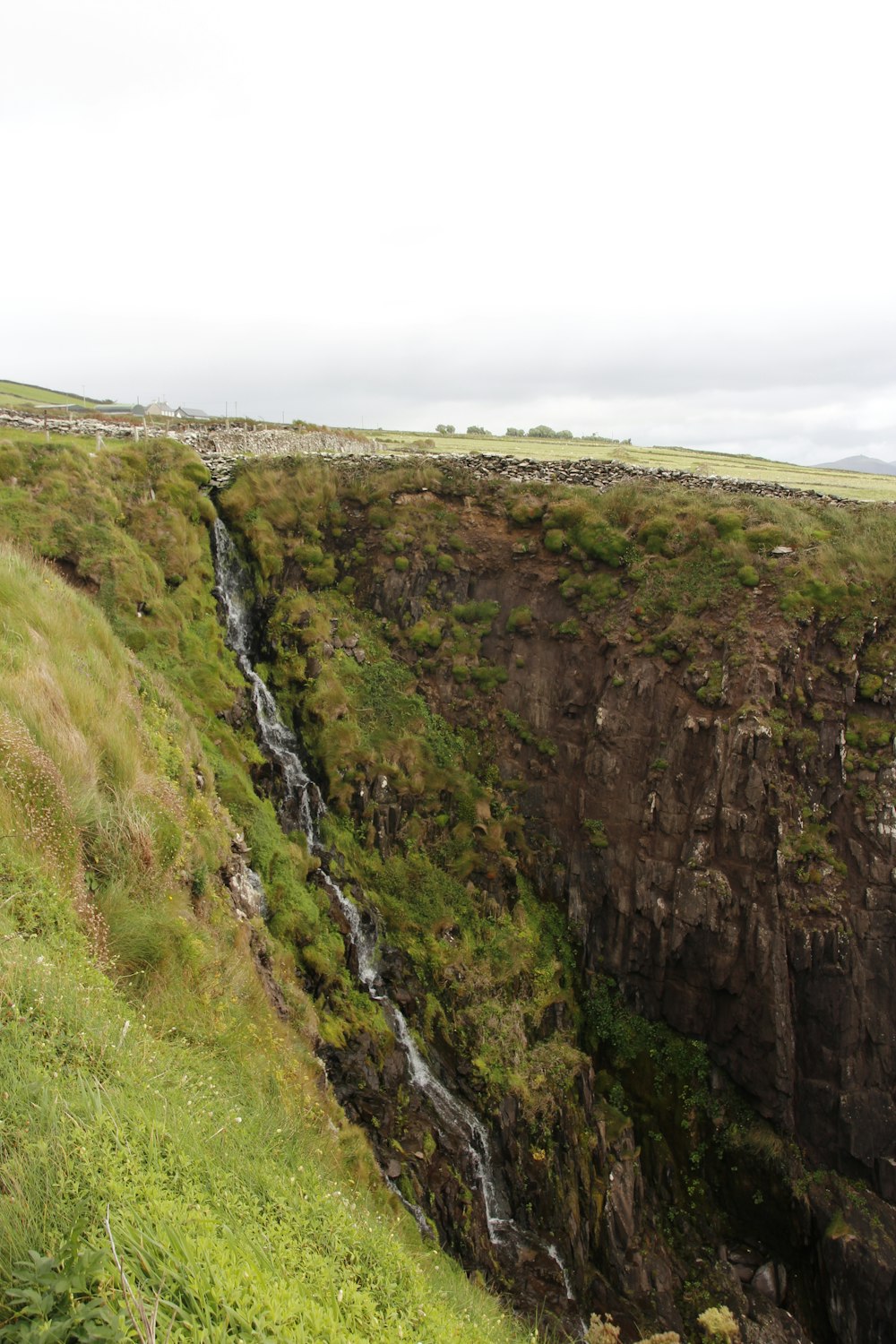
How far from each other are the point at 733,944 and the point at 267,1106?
12.3m

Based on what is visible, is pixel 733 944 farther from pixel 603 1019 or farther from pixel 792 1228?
pixel 792 1228

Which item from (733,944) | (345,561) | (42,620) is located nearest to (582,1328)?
(733,944)

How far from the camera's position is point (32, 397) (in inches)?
1323

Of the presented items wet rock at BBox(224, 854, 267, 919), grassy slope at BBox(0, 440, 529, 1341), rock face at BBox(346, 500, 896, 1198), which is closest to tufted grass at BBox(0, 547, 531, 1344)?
grassy slope at BBox(0, 440, 529, 1341)

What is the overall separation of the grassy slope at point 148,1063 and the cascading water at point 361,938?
3346 millimetres

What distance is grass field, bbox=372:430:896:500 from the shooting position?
2656cm

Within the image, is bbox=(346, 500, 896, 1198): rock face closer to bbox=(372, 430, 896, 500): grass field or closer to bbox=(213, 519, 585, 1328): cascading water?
bbox=(213, 519, 585, 1328): cascading water

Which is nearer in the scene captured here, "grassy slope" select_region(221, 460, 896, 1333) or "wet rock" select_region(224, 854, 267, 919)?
"wet rock" select_region(224, 854, 267, 919)

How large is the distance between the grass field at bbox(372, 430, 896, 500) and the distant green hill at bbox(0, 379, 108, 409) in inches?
592

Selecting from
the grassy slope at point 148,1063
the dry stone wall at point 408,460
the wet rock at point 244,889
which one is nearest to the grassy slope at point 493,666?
the dry stone wall at point 408,460

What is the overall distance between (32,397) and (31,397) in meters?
0.14

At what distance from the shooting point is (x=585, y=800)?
59.0ft

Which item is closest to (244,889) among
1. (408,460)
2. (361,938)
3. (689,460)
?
(361,938)

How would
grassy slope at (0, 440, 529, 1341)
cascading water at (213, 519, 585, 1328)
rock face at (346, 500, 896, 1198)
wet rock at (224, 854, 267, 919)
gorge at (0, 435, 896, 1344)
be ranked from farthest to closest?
rock face at (346, 500, 896, 1198)
gorge at (0, 435, 896, 1344)
cascading water at (213, 519, 585, 1328)
wet rock at (224, 854, 267, 919)
grassy slope at (0, 440, 529, 1341)
